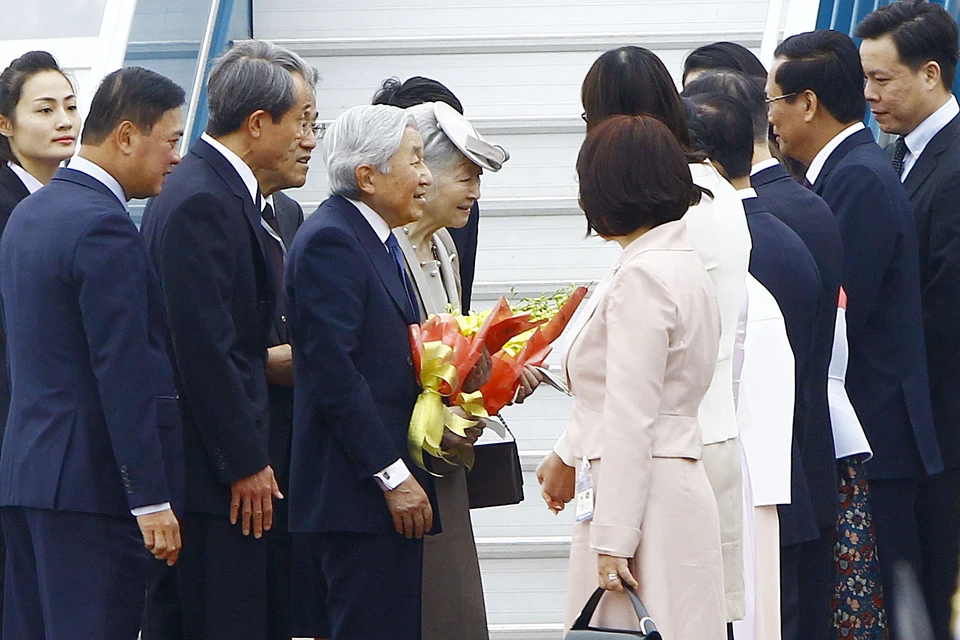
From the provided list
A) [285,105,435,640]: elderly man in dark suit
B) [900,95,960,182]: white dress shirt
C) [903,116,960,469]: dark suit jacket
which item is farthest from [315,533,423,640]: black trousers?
[900,95,960,182]: white dress shirt

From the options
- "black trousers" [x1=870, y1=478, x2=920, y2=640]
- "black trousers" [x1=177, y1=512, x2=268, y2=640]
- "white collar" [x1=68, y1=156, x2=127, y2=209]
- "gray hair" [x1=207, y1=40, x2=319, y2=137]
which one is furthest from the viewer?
"black trousers" [x1=870, y1=478, x2=920, y2=640]

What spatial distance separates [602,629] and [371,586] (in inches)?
34.9

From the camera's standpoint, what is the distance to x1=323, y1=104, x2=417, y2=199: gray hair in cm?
398

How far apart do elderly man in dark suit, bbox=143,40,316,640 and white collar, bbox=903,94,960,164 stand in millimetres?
2040

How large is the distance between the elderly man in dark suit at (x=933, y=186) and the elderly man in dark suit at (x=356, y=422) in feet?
5.68

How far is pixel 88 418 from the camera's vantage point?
3611 millimetres

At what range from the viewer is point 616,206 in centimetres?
327

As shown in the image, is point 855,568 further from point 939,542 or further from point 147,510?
point 147,510

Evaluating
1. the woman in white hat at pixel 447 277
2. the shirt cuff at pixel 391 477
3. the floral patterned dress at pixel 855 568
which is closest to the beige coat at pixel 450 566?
the woman in white hat at pixel 447 277

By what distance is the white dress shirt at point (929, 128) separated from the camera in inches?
185

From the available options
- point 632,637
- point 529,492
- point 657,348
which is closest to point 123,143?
point 657,348

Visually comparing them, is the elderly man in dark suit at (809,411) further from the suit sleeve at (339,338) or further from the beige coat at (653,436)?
the suit sleeve at (339,338)

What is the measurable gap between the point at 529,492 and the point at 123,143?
229 centimetres

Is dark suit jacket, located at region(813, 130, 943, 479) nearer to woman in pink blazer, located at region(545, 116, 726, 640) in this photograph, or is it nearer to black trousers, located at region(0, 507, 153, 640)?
woman in pink blazer, located at region(545, 116, 726, 640)
